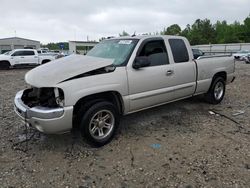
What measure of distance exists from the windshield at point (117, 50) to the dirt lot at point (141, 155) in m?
1.42

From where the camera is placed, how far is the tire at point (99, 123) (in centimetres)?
357

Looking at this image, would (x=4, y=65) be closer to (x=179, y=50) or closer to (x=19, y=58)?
(x=19, y=58)

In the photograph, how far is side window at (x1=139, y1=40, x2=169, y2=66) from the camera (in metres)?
4.41

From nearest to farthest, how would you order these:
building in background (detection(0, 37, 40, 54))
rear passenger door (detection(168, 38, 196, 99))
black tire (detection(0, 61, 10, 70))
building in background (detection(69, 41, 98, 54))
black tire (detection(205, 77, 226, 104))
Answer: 1. rear passenger door (detection(168, 38, 196, 99))
2. black tire (detection(205, 77, 226, 104))
3. building in background (detection(69, 41, 98, 54))
4. black tire (detection(0, 61, 10, 70))
5. building in background (detection(0, 37, 40, 54))

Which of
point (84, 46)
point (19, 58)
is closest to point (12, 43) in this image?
point (84, 46)

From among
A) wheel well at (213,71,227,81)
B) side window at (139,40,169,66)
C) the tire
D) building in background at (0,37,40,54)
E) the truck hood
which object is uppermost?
building in background at (0,37,40,54)

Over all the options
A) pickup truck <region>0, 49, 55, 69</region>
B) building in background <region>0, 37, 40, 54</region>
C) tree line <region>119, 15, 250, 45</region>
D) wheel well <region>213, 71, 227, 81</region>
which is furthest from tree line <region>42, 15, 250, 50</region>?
wheel well <region>213, 71, 227, 81</region>

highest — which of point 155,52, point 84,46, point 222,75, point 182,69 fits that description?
point 84,46

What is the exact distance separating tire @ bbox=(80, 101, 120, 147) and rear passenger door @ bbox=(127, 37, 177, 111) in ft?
1.53

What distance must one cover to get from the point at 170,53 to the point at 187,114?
157 centimetres

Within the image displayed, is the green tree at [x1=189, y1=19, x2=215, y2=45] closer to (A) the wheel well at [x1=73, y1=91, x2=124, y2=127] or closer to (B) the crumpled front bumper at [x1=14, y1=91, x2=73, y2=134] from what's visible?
(A) the wheel well at [x1=73, y1=91, x2=124, y2=127]

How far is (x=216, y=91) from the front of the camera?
245 inches

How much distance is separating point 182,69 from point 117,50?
58.9 inches

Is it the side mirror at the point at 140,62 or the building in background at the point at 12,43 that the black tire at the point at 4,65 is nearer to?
the side mirror at the point at 140,62
